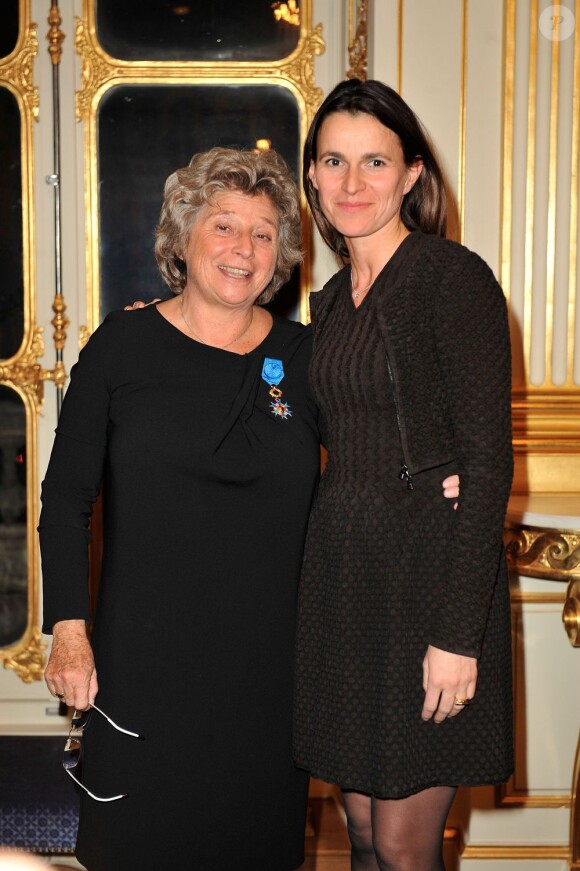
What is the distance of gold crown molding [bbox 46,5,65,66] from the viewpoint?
355cm

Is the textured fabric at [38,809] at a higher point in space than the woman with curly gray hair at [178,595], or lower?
lower

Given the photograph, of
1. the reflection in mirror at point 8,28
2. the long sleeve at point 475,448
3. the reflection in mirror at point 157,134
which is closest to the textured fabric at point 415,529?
the long sleeve at point 475,448

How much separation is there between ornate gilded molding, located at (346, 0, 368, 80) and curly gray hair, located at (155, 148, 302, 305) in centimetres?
121

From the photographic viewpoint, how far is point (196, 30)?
3543 mm

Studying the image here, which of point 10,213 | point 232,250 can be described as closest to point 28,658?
point 10,213

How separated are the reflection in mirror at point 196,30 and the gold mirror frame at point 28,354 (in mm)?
296

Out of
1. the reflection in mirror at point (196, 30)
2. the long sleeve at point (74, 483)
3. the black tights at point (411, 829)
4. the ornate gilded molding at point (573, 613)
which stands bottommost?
the black tights at point (411, 829)

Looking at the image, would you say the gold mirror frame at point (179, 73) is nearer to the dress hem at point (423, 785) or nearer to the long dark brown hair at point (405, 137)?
the long dark brown hair at point (405, 137)

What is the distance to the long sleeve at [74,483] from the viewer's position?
1885 mm

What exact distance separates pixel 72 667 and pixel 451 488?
A: 0.76 meters

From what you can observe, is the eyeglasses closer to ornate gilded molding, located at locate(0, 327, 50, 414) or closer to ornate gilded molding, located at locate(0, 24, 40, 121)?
ornate gilded molding, located at locate(0, 327, 50, 414)

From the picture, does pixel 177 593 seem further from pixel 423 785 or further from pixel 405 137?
pixel 405 137

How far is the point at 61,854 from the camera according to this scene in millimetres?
3068

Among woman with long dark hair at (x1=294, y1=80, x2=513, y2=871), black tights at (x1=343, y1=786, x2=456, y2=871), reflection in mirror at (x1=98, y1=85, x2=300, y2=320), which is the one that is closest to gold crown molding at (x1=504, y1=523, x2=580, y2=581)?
woman with long dark hair at (x1=294, y1=80, x2=513, y2=871)
